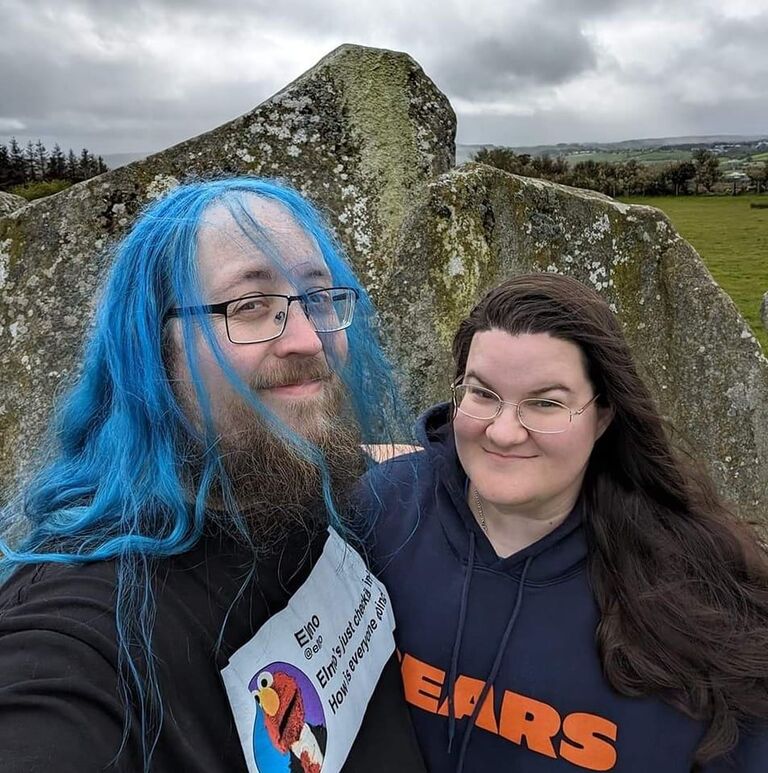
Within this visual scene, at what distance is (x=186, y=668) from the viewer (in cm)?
136

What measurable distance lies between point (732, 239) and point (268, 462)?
102 feet

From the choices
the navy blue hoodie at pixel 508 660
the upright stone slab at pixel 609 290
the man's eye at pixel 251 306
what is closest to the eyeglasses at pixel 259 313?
the man's eye at pixel 251 306

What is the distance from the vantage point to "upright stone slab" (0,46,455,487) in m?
3.50

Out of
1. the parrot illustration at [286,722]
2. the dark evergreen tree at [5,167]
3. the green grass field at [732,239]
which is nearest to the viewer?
the parrot illustration at [286,722]

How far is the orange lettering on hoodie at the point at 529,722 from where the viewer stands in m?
1.78

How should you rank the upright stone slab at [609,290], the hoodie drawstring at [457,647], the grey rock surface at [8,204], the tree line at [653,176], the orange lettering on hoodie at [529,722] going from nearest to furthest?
the orange lettering on hoodie at [529,722]
the hoodie drawstring at [457,647]
the upright stone slab at [609,290]
the grey rock surface at [8,204]
the tree line at [653,176]

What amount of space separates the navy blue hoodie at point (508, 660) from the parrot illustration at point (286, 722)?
50 cm

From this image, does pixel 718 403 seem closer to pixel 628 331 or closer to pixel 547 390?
pixel 628 331

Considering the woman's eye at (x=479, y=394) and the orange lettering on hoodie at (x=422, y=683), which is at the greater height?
the woman's eye at (x=479, y=394)

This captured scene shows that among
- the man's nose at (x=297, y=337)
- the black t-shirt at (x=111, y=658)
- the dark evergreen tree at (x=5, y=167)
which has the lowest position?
the black t-shirt at (x=111, y=658)

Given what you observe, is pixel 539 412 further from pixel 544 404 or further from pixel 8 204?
pixel 8 204

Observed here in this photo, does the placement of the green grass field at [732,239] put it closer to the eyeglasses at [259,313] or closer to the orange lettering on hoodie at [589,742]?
the eyeglasses at [259,313]

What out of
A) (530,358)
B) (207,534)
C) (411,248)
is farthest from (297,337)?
(411,248)

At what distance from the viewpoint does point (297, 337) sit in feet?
5.72
